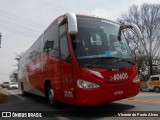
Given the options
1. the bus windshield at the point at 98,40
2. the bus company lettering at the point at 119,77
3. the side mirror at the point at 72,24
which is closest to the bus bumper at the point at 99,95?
the bus company lettering at the point at 119,77

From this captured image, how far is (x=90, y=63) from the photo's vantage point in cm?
854

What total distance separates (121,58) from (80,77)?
159cm

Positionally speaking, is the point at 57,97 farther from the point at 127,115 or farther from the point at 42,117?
the point at 127,115

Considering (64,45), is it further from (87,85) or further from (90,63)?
(87,85)

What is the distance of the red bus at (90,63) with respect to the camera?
8391 mm

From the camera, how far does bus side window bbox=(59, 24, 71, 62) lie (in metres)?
9.16

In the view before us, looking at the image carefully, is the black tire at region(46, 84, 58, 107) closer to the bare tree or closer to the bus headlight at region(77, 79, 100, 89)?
the bus headlight at region(77, 79, 100, 89)

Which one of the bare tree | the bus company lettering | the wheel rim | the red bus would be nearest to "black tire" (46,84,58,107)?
the wheel rim

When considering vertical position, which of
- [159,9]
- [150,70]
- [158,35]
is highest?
[159,9]

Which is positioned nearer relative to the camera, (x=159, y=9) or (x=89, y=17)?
(x=89, y=17)

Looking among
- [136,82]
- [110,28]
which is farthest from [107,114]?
[110,28]

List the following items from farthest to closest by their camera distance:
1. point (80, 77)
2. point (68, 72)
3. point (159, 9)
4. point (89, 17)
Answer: point (159, 9)
point (89, 17)
point (68, 72)
point (80, 77)

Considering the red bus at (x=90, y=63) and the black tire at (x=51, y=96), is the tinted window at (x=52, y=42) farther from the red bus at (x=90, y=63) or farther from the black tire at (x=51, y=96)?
the black tire at (x=51, y=96)

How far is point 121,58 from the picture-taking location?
9.23 meters
